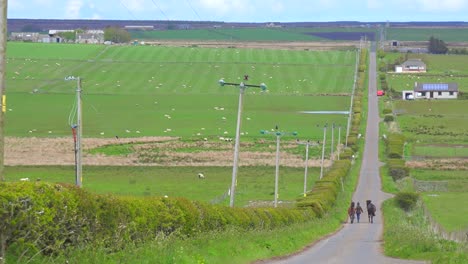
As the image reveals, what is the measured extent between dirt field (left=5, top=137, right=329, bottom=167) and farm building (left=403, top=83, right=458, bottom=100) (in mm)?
64068

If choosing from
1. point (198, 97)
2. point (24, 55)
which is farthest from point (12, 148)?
point (24, 55)

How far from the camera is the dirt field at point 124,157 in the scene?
8219cm

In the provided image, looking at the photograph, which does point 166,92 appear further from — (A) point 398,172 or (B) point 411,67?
(A) point 398,172

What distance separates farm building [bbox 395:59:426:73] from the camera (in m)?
188

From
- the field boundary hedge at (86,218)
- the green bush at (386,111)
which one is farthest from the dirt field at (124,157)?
the field boundary hedge at (86,218)

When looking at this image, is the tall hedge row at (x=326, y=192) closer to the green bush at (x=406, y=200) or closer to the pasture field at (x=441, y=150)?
the green bush at (x=406, y=200)

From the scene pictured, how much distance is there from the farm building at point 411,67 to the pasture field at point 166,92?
8.65 meters

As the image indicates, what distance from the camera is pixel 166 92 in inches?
6068

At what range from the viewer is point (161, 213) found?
2239 centimetres

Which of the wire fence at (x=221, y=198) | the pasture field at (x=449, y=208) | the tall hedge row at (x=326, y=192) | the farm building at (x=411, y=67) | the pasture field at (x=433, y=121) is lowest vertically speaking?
the pasture field at (x=449, y=208)

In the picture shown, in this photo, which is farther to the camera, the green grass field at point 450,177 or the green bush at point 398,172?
the green bush at point 398,172

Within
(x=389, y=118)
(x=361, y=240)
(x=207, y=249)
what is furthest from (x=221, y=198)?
(x=389, y=118)

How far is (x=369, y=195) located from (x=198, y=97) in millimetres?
77670

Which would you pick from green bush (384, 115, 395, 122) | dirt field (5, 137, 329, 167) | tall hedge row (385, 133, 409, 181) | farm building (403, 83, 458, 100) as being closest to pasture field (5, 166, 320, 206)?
dirt field (5, 137, 329, 167)
